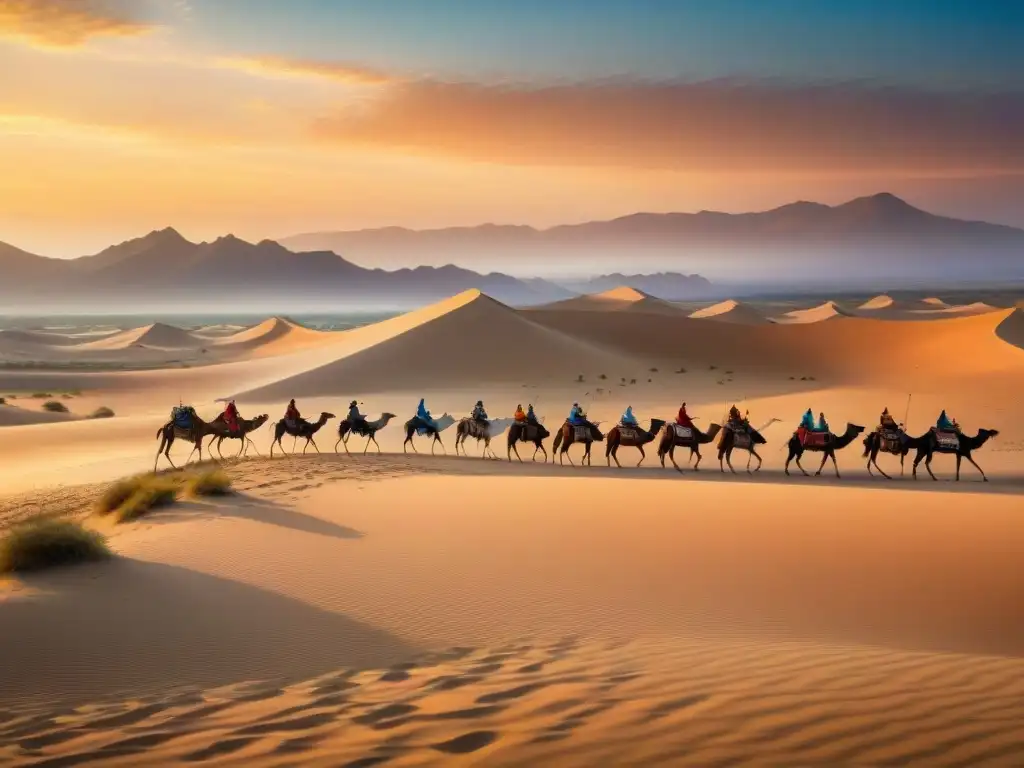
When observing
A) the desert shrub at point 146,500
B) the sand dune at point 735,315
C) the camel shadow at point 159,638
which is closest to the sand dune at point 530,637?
the camel shadow at point 159,638

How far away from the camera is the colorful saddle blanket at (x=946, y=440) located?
1903cm

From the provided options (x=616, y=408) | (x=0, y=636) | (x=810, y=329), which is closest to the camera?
(x=0, y=636)

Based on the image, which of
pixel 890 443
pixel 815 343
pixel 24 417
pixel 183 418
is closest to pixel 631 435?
pixel 890 443

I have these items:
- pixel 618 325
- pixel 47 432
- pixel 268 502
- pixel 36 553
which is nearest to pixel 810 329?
pixel 618 325

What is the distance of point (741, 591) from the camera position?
9.26 metres

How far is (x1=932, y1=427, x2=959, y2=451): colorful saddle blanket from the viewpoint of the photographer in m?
19.0

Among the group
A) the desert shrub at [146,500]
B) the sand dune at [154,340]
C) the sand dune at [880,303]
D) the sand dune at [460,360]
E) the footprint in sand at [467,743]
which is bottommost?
the footprint in sand at [467,743]

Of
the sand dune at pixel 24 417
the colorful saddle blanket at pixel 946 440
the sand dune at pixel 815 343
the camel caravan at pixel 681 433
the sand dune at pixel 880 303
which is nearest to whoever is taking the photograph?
the colorful saddle blanket at pixel 946 440

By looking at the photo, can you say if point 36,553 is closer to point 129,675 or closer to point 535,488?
point 129,675

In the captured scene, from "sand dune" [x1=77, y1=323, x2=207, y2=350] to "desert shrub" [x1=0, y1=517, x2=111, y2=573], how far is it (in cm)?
8757

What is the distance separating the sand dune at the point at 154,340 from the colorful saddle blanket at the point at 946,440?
85.6m

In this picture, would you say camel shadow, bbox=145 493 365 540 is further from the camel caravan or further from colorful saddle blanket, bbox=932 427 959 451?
colorful saddle blanket, bbox=932 427 959 451

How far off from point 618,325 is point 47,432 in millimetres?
44056

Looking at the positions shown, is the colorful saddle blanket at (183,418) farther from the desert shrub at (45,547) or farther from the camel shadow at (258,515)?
the desert shrub at (45,547)
